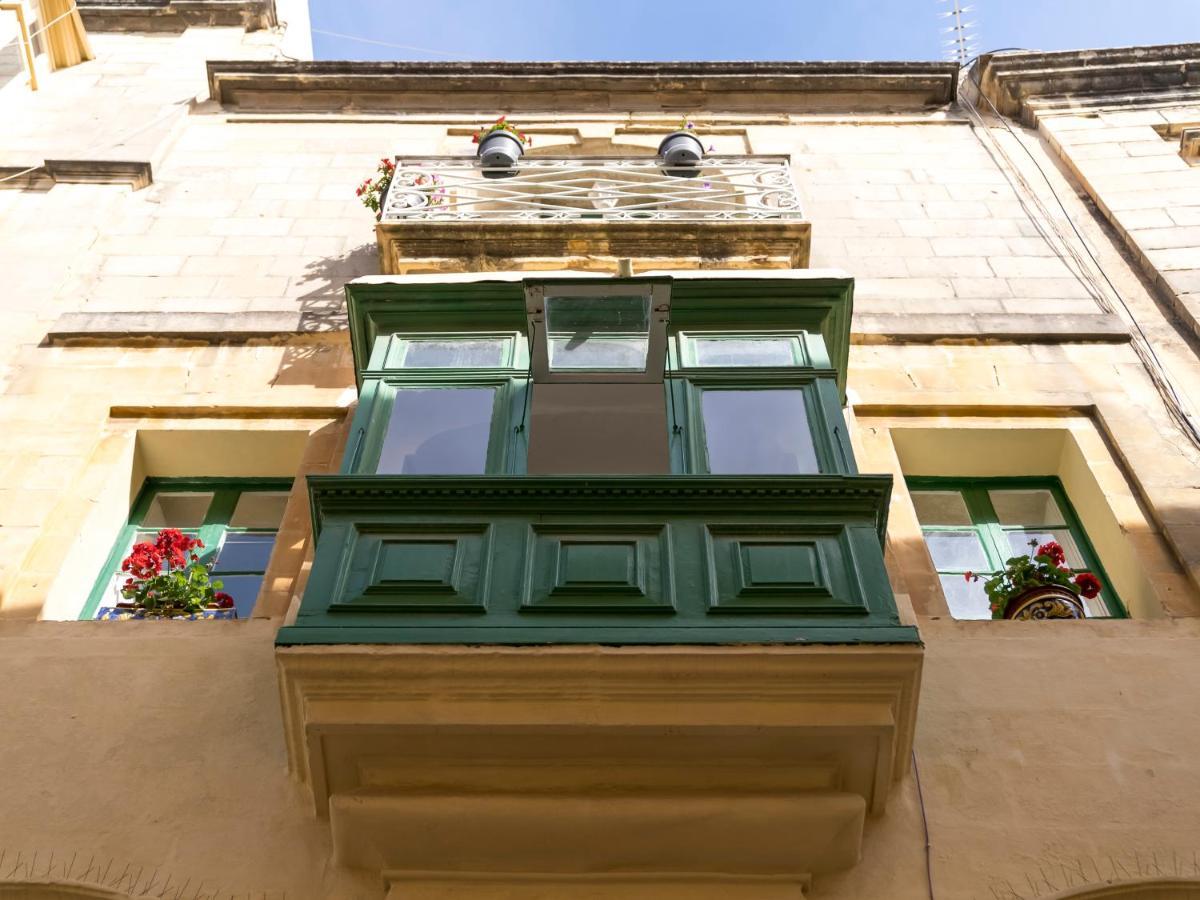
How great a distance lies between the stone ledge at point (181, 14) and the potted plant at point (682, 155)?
270 inches

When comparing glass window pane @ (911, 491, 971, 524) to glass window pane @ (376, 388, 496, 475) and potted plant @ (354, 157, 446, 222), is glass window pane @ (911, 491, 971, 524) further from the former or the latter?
potted plant @ (354, 157, 446, 222)

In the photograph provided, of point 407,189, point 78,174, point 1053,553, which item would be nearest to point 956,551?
point 1053,553

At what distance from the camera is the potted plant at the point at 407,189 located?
10.5 metres

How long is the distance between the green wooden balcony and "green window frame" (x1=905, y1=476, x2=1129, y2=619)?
6.34 feet

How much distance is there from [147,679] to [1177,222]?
343 inches

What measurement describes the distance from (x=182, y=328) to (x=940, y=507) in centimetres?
518

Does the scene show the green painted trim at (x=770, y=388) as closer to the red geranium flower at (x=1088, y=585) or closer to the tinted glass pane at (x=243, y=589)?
the red geranium flower at (x=1088, y=585)

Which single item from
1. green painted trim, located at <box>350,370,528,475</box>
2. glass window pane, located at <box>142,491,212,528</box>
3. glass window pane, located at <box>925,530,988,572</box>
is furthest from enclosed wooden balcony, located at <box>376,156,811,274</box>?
green painted trim, located at <box>350,370,528,475</box>

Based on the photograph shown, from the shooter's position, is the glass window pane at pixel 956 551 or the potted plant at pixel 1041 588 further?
the glass window pane at pixel 956 551

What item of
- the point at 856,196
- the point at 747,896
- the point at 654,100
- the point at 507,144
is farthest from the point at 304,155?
the point at 747,896

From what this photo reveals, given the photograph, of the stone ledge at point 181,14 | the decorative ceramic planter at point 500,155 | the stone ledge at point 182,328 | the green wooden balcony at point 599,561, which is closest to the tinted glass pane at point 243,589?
the green wooden balcony at point 599,561

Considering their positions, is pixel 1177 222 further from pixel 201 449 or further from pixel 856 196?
pixel 201 449

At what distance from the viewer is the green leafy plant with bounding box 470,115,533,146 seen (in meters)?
11.7

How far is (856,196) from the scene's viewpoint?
12.0 metres
